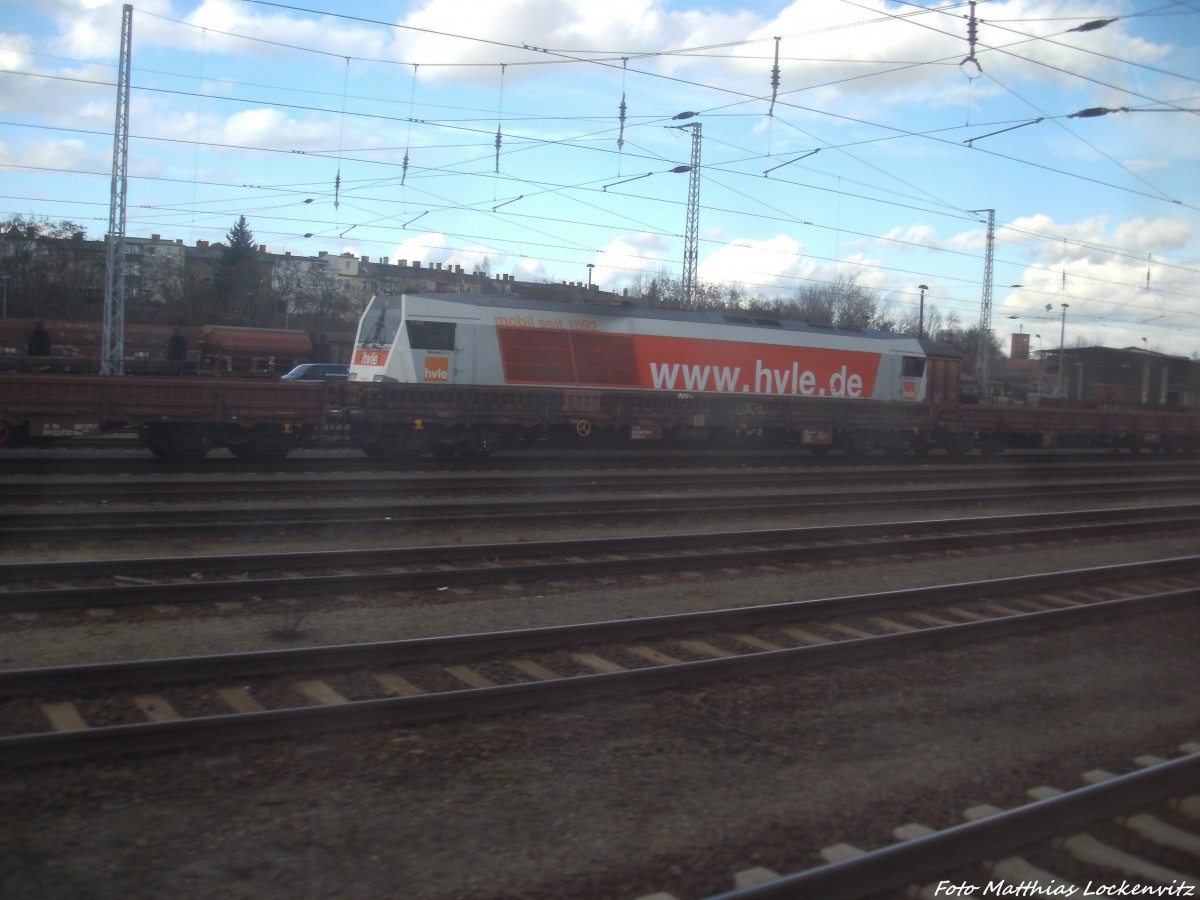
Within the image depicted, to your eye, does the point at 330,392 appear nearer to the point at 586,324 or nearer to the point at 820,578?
the point at 586,324

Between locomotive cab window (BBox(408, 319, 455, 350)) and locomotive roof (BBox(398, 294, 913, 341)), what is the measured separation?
639 mm

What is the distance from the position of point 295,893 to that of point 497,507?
1069 cm

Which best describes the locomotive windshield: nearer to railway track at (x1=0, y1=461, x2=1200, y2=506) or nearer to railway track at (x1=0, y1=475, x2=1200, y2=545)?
railway track at (x1=0, y1=461, x2=1200, y2=506)

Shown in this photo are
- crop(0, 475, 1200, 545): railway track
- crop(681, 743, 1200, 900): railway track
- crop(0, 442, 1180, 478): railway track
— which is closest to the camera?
crop(681, 743, 1200, 900): railway track

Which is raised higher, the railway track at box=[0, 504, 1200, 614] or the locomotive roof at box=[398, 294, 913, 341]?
the locomotive roof at box=[398, 294, 913, 341]

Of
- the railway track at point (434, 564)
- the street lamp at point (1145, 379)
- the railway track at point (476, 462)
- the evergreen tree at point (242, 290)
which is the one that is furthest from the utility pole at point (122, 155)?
the street lamp at point (1145, 379)

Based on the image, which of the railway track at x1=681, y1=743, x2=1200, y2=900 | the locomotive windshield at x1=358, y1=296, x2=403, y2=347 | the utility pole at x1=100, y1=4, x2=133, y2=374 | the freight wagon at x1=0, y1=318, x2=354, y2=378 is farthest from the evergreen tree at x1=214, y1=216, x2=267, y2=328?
the railway track at x1=681, y1=743, x2=1200, y2=900

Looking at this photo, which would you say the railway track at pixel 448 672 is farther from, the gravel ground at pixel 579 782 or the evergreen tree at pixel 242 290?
the evergreen tree at pixel 242 290

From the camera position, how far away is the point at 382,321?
22125mm

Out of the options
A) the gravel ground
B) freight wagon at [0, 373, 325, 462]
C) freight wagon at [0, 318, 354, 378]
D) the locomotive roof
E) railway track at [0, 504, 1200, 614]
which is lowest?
the gravel ground

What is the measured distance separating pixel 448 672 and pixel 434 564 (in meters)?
3.91

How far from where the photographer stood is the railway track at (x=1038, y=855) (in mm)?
3695

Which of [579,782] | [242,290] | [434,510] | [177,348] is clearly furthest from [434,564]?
[242,290]

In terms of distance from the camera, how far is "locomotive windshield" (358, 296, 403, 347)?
2186cm
